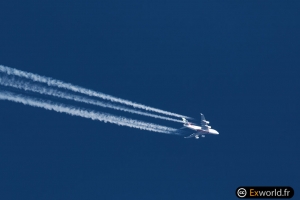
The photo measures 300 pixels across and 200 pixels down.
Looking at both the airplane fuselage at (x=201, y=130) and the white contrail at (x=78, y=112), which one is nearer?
the white contrail at (x=78, y=112)

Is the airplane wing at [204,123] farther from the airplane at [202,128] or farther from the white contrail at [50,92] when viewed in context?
the white contrail at [50,92]

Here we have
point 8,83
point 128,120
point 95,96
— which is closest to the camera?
point 8,83

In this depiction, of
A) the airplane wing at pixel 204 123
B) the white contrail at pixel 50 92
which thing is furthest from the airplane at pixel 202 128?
the white contrail at pixel 50 92

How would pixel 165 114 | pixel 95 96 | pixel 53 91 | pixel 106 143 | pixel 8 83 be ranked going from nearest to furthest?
pixel 8 83 → pixel 53 91 → pixel 95 96 → pixel 165 114 → pixel 106 143

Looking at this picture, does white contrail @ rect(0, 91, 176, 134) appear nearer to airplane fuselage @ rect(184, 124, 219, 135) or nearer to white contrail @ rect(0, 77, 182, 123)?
white contrail @ rect(0, 77, 182, 123)

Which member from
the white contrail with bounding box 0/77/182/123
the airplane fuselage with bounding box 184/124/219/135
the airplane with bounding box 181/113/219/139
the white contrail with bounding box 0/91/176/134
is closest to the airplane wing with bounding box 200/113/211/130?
the airplane with bounding box 181/113/219/139

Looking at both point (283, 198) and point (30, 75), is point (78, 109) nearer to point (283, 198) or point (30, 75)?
point (30, 75)

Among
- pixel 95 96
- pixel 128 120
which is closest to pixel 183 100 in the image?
pixel 128 120

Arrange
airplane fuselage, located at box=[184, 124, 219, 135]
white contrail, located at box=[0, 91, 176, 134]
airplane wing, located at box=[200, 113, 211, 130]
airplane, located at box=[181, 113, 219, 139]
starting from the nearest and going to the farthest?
white contrail, located at box=[0, 91, 176, 134]
airplane fuselage, located at box=[184, 124, 219, 135]
airplane, located at box=[181, 113, 219, 139]
airplane wing, located at box=[200, 113, 211, 130]

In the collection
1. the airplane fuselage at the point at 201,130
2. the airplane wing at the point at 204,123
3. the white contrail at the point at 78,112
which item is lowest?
the white contrail at the point at 78,112
